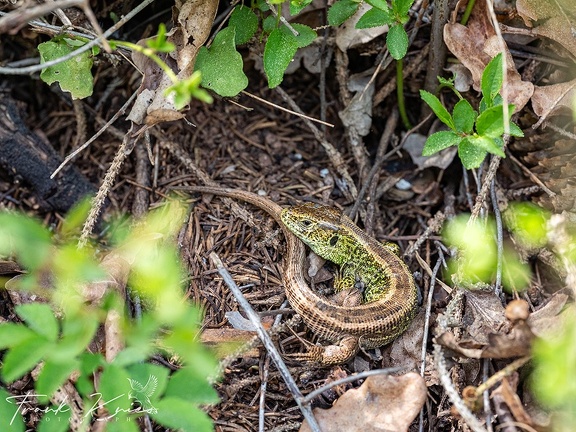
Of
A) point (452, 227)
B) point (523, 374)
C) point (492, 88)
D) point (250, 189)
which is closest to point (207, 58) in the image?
point (250, 189)

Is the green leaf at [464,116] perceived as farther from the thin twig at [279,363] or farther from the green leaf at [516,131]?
the thin twig at [279,363]

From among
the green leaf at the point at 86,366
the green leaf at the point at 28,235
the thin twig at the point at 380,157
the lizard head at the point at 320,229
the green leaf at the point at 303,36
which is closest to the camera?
the green leaf at the point at 28,235

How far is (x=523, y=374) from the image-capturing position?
3027 millimetres

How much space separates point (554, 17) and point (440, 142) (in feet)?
4.04

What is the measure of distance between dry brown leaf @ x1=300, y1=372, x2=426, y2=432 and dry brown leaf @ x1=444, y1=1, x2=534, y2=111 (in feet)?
6.35

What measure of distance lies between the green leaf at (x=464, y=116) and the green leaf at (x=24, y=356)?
2.29 meters

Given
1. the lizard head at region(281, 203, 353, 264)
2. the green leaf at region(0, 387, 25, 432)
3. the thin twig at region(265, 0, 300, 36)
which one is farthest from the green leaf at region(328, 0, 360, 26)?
the green leaf at region(0, 387, 25, 432)

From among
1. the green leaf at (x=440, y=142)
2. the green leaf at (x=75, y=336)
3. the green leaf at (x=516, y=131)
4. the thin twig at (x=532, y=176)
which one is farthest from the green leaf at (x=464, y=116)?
the green leaf at (x=75, y=336)

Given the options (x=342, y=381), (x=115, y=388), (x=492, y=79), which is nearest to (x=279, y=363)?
(x=342, y=381)

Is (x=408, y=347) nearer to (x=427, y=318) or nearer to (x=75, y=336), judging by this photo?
(x=427, y=318)

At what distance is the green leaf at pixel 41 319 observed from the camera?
7.52 ft

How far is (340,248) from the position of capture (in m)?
4.19

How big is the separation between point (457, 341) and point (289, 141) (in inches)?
82.6

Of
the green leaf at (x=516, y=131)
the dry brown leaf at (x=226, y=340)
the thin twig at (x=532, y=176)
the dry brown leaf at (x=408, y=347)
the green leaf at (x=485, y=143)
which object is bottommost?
the dry brown leaf at (x=408, y=347)
